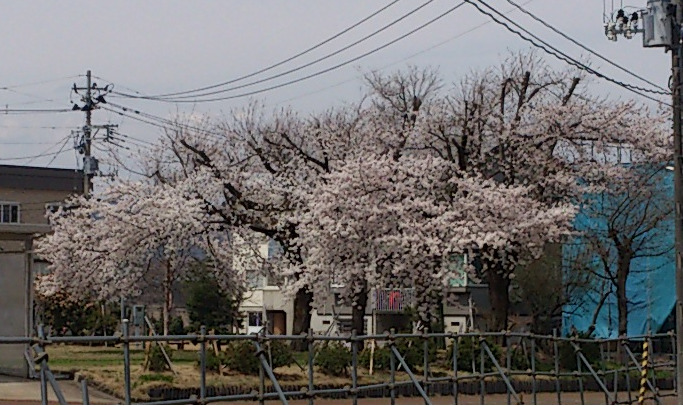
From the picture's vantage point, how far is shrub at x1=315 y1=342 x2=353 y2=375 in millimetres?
22281

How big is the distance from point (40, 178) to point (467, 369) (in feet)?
99.1

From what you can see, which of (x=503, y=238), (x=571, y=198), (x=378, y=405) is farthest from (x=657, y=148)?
(x=378, y=405)

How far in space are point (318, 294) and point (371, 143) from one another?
4.05m

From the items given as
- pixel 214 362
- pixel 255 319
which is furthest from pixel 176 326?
pixel 214 362

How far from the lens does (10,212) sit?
4816 centimetres

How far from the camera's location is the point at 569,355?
26.1 metres

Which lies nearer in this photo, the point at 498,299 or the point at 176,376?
the point at 176,376

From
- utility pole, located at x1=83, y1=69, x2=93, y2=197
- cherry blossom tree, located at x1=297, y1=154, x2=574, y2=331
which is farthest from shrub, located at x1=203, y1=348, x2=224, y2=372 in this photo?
utility pole, located at x1=83, y1=69, x2=93, y2=197

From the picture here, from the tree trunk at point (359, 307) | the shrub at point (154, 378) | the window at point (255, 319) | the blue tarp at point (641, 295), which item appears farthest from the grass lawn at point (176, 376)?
the window at point (255, 319)

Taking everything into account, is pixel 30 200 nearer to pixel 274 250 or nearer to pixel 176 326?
pixel 176 326

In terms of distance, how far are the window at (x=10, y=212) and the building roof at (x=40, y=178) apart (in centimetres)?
81

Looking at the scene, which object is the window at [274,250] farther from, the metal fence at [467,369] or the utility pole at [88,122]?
the utility pole at [88,122]

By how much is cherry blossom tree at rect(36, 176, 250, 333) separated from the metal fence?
3.89 metres

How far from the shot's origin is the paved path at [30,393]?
1638 centimetres
